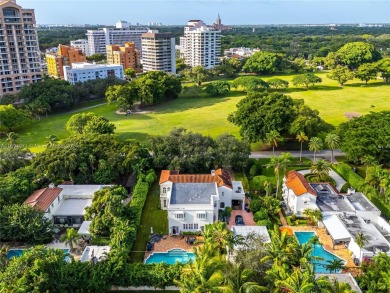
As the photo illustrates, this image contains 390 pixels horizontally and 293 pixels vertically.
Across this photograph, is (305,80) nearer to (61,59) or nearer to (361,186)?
(361,186)

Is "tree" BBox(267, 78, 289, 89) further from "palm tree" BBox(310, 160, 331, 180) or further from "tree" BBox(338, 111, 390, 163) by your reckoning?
"palm tree" BBox(310, 160, 331, 180)

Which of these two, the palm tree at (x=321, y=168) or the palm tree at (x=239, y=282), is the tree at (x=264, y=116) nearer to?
the palm tree at (x=321, y=168)

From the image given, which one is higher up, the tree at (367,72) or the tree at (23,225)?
the tree at (367,72)

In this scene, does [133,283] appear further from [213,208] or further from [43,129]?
[43,129]

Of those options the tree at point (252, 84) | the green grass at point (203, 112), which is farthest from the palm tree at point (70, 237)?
the tree at point (252, 84)

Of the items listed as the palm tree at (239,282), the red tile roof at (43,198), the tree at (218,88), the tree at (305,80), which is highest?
the tree at (305,80)

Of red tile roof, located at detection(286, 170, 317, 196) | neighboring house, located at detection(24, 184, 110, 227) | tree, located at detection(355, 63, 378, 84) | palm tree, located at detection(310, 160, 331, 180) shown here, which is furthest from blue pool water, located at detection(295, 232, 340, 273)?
tree, located at detection(355, 63, 378, 84)

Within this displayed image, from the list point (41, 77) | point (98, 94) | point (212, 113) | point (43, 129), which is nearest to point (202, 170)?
point (212, 113)

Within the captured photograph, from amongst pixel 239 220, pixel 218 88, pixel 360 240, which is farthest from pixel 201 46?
pixel 360 240
